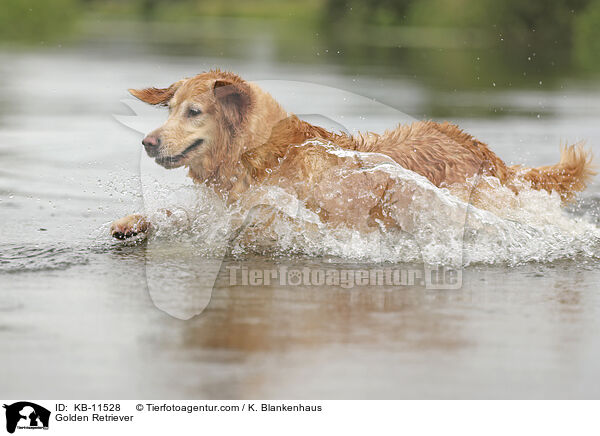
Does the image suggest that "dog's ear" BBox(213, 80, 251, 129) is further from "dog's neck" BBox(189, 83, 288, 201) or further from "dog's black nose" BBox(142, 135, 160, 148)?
"dog's black nose" BBox(142, 135, 160, 148)

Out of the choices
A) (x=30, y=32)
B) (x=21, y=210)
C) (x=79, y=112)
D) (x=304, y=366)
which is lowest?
(x=304, y=366)

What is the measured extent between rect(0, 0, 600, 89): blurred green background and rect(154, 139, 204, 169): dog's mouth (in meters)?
10.0

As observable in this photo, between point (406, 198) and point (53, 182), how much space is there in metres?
3.12

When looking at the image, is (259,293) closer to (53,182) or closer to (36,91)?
(53,182)

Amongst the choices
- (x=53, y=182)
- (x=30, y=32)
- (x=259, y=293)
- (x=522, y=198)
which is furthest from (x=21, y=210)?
(x=30, y=32)

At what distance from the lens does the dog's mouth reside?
5594mm

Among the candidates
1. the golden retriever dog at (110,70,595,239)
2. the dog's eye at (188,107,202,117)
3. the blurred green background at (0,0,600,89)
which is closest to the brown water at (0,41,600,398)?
the golden retriever dog at (110,70,595,239)

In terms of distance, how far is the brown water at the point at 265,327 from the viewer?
3658mm

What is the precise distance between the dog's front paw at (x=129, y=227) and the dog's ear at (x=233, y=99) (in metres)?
0.82

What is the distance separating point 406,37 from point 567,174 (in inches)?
889

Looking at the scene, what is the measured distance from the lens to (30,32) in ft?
91.9
